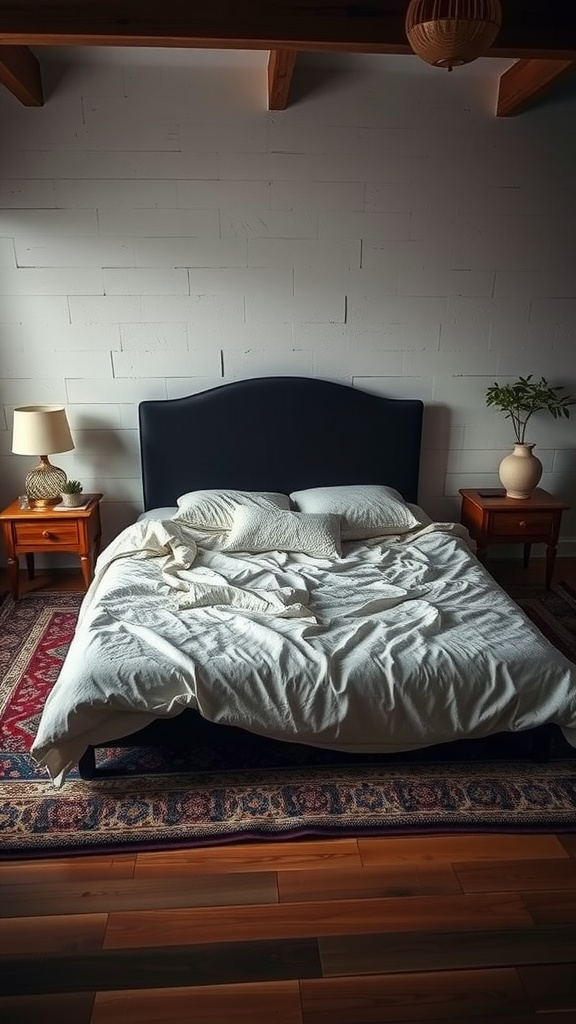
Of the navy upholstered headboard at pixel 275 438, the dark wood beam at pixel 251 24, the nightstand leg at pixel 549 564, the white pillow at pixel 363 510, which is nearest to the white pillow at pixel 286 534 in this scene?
the white pillow at pixel 363 510

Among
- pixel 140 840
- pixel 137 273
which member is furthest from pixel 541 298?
pixel 140 840

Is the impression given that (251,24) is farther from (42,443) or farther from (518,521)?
(518,521)

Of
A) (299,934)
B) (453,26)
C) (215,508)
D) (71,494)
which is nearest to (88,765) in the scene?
(299,934)

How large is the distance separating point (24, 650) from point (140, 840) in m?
1.40

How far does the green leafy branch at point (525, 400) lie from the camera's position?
154 inches

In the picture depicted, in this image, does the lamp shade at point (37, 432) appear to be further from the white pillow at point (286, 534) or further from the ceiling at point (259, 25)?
the ceiling at point (259, 25)

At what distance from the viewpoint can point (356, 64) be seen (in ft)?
11.5

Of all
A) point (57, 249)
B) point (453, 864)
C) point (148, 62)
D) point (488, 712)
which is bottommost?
point (453, 864)

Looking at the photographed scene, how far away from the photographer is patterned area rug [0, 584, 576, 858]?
6.97ft

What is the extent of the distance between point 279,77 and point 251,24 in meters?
0.64

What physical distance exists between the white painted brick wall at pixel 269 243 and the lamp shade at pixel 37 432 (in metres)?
0.34

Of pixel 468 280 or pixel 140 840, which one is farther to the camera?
pixel 468 280

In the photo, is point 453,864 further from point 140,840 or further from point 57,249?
point 57,249

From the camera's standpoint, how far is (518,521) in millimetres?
3803
